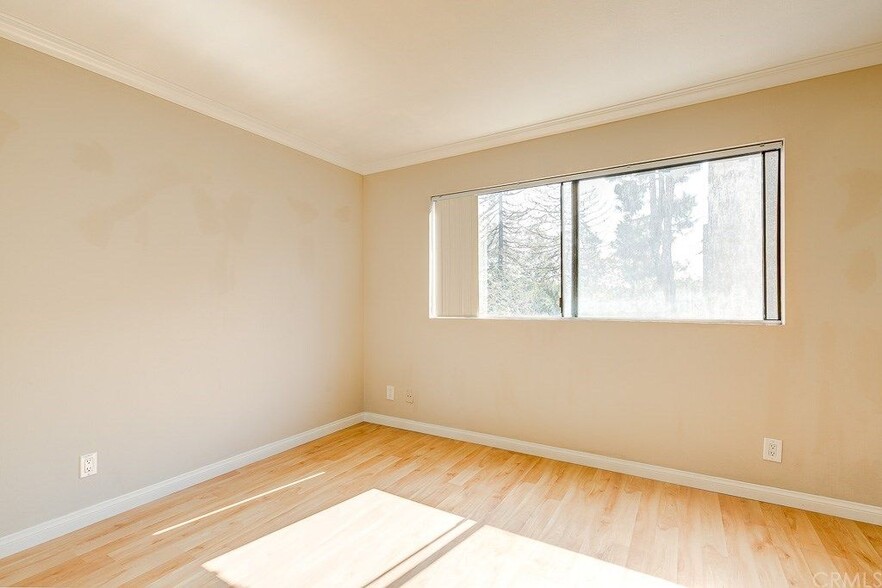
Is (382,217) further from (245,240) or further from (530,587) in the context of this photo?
(530,587)

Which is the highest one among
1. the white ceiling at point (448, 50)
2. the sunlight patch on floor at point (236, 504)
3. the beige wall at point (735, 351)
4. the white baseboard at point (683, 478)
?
the white ceiling at point (448, 50)

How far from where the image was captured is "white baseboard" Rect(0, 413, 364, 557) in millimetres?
1962

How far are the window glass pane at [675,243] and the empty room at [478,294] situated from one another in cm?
2

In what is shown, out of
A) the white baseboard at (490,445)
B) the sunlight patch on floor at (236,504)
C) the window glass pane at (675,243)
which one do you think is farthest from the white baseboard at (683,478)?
the sunlight patch on floor at (236,504)

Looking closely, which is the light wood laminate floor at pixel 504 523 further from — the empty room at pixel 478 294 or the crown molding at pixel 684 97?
the crown molding at pixel 684 97

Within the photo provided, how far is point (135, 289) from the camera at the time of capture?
2412 millimetres

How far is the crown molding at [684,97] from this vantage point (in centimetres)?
223

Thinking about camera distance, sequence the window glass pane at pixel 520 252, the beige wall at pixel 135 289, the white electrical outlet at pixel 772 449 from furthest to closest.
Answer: the window glass pane at pixel 520 252
the white electrical outlet at pixel 772 449
the beige wall at pixel 135 289

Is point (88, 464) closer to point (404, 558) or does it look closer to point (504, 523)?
point (404, 558)

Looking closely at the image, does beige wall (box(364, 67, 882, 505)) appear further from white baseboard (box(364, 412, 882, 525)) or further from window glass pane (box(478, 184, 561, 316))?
window glass pane (box(478, 184, 561, 316))

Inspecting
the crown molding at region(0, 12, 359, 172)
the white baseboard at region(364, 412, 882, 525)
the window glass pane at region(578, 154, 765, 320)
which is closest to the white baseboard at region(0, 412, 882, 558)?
the white baseboard at region(364, 412, 882, 525)

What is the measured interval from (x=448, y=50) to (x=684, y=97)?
1.64m

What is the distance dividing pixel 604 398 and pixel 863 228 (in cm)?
177

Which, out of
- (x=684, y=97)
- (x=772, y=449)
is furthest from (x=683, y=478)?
(x=684, y=97)
